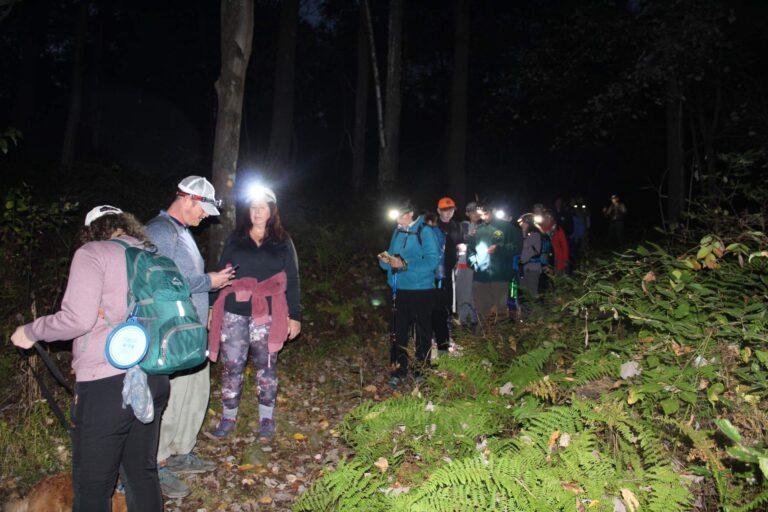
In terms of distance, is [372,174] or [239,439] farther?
[372,174]

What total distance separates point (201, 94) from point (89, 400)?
36089 millimetres

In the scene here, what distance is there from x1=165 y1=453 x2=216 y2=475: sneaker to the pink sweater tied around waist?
35.5 inches

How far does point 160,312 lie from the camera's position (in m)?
3.27

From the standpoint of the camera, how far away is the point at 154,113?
116 ft

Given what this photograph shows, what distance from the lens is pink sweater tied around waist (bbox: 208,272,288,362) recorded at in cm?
528

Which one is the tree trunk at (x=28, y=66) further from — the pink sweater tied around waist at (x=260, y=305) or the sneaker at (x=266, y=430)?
the sneaker at (x=266, y=430)

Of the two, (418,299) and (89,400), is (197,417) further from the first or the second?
(418,299)

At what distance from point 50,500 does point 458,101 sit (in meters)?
15.8

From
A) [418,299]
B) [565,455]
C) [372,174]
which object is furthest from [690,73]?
[372,174]

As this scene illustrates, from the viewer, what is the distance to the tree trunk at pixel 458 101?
57.0 feet

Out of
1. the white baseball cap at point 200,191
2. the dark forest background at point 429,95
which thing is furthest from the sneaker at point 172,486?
the dark forest background at point 429,95

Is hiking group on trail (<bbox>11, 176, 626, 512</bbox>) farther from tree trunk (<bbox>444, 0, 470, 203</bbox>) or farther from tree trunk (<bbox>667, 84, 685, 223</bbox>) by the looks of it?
tree trunk (<bbox>667, 84, 685, 223</bbox>)

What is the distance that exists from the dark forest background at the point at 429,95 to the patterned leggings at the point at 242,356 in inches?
249

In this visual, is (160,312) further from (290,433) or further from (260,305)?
(290,433)
